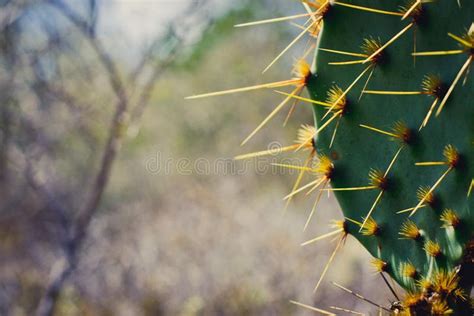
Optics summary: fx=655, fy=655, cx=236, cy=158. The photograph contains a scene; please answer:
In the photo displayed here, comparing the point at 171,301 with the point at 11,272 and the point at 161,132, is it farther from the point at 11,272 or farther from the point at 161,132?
the point at 161,132

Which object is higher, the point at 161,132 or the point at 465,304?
the point at 465,304

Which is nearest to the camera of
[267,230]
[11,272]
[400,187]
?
[400,187]

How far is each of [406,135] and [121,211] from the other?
7.60 meters

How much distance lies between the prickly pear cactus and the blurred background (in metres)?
1.99

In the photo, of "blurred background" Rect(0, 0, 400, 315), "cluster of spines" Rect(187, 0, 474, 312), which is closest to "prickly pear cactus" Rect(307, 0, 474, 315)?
"cluster of spines" Rect(187, 0, 474, 312)

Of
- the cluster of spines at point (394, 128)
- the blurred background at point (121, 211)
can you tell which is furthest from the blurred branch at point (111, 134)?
the cluster of spines at point (394, 128)

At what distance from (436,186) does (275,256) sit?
4.94 m

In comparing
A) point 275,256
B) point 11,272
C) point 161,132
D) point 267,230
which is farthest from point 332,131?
point 161,132

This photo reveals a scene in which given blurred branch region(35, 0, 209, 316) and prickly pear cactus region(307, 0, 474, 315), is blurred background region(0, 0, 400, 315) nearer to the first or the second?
blurred branch region(35, 0, 209, 316)

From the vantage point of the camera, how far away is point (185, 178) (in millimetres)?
9938

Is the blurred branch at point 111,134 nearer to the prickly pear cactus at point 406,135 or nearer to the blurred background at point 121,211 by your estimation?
the blurred background at point 121,211

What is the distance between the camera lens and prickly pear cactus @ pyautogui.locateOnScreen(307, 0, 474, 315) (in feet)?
4.80

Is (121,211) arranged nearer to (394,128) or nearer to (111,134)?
(111,134)

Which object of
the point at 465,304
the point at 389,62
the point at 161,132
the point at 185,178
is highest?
the point at 389,62
